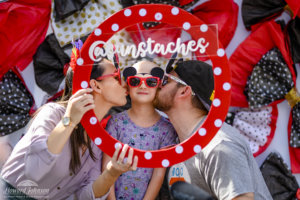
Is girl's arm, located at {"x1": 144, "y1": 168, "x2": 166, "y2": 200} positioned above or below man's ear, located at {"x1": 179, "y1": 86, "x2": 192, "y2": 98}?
below

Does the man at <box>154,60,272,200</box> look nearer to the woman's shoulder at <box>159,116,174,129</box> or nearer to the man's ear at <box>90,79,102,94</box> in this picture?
the woman's shoulder at <box>159,116,174,129</box>

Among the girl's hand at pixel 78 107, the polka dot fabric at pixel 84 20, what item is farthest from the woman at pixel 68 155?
the polka dot fabric at pixel 84 20

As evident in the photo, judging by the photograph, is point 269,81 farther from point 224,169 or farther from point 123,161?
point 123,161

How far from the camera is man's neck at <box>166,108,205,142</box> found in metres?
1.25

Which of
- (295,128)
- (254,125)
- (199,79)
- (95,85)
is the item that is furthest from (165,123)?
(295,128)

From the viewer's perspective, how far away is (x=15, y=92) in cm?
202

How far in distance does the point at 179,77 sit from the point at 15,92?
47.8 inches

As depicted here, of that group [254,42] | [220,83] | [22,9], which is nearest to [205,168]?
[220,83]

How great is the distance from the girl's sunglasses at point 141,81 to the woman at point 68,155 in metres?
0.06

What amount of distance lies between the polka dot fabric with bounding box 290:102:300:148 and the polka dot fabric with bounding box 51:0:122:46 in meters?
1.22

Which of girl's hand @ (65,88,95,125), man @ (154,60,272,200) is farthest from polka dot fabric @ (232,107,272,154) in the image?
girl's hand @ (65,88,95,125)

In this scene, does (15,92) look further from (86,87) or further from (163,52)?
(163,52)

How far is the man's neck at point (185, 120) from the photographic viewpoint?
125 centimetres

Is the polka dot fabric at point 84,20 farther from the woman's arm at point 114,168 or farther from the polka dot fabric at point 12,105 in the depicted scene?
the woman's arm at point 114,168
